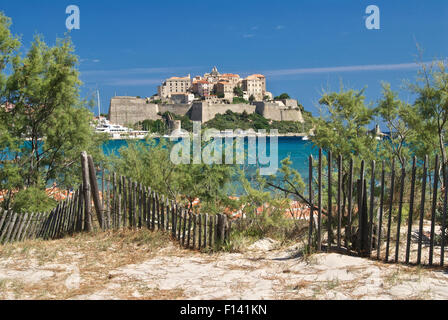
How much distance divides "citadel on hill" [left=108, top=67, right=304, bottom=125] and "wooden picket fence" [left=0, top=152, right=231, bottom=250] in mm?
66069

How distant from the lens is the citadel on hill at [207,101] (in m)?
89.1

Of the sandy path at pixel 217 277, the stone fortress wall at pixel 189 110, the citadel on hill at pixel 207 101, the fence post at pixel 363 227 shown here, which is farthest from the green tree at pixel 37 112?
the stone fortress wall at pixel 189 110

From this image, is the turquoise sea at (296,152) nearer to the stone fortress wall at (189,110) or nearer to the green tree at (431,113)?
the green tree at (431,113)

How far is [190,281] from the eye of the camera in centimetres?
438

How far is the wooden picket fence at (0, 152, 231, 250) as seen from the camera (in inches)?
227

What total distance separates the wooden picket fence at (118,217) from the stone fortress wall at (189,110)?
79.7 metres

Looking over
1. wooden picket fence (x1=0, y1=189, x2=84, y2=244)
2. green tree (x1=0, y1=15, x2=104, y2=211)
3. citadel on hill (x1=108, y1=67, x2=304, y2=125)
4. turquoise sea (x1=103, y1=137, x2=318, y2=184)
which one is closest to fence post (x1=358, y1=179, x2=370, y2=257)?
turquoise sea (x1=103, y1=137, x2=318, y2=184)

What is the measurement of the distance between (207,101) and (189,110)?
178 inches

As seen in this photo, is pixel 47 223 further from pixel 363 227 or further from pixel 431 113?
pixel 431 113

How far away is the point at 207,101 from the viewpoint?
3600 inches

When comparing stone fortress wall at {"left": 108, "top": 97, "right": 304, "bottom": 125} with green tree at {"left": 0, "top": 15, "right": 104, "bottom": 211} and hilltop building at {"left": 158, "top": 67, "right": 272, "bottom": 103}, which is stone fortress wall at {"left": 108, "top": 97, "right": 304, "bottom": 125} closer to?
hilltop building at {"left": 158, "top": 67, "right": 272, "bottom": 103}

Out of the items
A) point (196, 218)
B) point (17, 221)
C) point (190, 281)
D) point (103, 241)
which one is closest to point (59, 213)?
point (17, 221)
